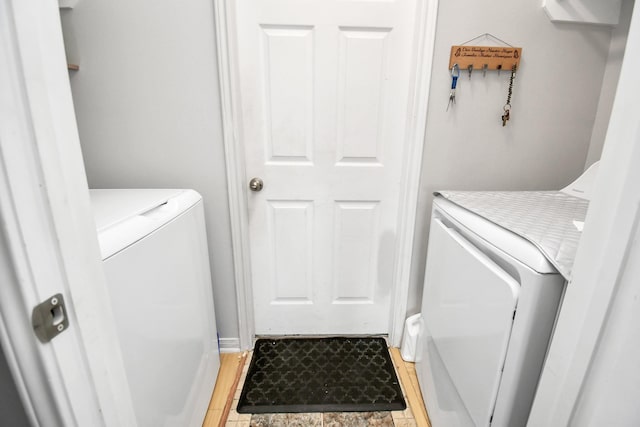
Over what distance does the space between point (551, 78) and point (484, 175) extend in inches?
18.8

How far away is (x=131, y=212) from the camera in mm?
742

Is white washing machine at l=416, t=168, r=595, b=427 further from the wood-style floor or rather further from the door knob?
the door knob

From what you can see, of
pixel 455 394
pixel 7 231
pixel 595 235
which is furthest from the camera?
pixel 455 394

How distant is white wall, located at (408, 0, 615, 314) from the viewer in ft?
3.77

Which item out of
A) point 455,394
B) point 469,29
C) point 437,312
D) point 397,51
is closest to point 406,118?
point 397,51

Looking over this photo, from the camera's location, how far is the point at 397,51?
4.01 ft

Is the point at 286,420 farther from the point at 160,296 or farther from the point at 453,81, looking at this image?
the point at 453,81

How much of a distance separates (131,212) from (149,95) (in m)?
0.68

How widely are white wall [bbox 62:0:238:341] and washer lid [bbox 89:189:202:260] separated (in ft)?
0.72

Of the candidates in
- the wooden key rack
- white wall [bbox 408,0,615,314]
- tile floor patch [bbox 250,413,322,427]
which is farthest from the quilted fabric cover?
tile floor patch [bbox 250,413,322,427]

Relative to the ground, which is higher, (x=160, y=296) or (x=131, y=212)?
(x=131, y=212)

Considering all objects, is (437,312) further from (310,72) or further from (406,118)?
(310,72)

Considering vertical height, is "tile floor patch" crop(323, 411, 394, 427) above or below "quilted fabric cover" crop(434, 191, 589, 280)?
below

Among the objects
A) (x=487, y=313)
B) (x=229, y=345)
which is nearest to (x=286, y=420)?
(x=229, y=345)
